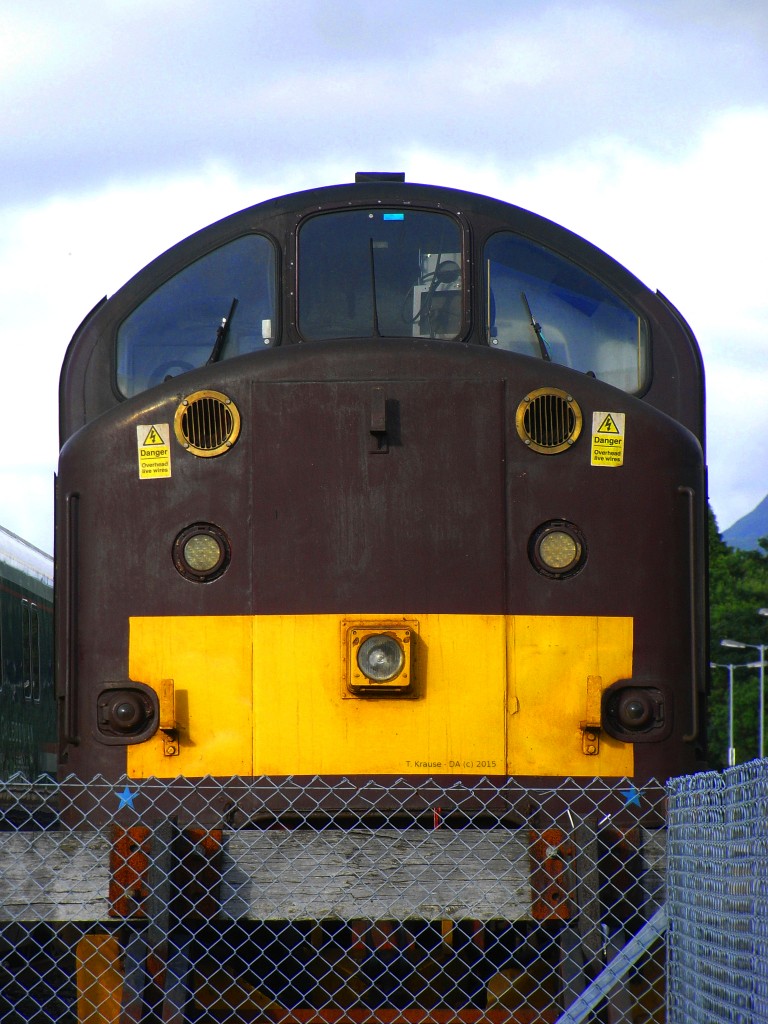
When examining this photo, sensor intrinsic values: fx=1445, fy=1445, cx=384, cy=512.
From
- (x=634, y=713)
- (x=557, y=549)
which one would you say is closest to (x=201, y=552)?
(x=557, y=549)

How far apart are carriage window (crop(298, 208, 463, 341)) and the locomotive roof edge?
6.60 metres

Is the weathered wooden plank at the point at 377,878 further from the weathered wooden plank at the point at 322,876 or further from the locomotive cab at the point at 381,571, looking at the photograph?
the locomotive cab at the point at 381,571

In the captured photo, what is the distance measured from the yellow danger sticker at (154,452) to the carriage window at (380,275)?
0.80 m

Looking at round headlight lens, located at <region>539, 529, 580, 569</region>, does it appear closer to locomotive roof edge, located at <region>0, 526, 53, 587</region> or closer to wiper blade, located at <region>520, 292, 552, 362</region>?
wiper blade, located at <region>520, 292, 552, 362</region>

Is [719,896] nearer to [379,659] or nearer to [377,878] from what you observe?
[377,878]

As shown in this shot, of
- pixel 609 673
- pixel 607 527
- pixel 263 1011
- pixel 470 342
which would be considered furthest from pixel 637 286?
pixel 263 1011

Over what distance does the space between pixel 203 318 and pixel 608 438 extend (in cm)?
189

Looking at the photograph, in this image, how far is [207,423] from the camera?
5.91 metres

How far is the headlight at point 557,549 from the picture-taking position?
5812 mm

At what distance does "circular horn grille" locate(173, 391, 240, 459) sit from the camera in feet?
19.3

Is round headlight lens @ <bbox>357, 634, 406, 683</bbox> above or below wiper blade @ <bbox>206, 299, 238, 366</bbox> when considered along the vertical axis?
below

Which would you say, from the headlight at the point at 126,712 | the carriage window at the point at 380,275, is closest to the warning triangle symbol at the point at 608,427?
the carriage window at the point at 380,275

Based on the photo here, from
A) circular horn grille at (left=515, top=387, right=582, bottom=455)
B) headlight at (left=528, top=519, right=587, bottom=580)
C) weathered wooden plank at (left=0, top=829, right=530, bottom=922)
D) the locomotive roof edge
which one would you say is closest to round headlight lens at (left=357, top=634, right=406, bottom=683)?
headlight at (left=528, top=519, right=587, bottom=580)

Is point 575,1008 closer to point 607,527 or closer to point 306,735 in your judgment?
point 306,735
